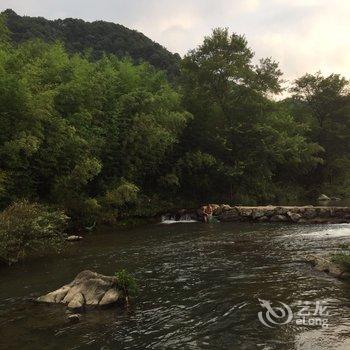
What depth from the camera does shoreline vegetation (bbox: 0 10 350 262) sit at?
2205 centimetres

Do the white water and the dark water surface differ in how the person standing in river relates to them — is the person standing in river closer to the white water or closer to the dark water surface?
the white water

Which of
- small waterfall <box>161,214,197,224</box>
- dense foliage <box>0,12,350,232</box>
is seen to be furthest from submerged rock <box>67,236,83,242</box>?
small waterfall <box>161,214,197,224</box>

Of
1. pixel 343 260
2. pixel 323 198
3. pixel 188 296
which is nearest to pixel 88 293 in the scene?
pixel 188 296

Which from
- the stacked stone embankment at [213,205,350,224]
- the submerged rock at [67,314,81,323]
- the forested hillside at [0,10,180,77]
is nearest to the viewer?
the submerged rock at [67,314,81,323]

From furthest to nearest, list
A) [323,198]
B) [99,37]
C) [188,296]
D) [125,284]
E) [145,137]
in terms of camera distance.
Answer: [99,37] < [323,198] < [145,137] < [188,296] < [125,284]

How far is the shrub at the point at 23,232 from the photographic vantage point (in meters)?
16.3

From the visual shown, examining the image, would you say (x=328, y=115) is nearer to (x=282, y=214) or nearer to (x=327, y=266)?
(x=282, y=214)

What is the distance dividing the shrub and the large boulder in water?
490 cm

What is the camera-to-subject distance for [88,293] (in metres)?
11.7

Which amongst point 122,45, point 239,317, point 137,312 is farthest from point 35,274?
point 122,45

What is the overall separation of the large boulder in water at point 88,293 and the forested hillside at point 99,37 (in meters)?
58.6

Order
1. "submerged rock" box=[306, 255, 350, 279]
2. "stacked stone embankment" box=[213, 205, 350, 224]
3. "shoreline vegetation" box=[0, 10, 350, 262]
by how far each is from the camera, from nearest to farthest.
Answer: "submerged rock" box=[306, 255, 350, 279], "shoreline vegetation" box=[0, 10, 350, 262], "stacked stone embankment" box=[213, 205, 350, 224]

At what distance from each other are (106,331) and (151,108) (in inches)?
961

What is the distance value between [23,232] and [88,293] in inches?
253
